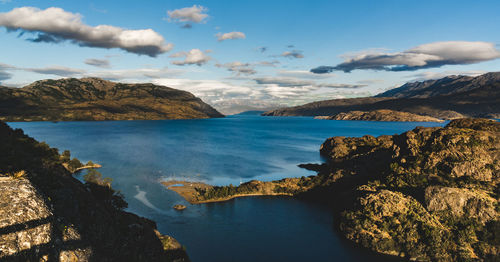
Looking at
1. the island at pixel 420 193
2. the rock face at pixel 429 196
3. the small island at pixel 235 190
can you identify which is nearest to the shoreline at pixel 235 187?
the small island at pixel 235 190

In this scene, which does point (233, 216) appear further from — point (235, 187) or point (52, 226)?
point (52, 226)

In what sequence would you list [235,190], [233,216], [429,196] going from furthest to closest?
[235,190] < [233,216] < [429,196]

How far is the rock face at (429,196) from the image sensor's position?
55.8 meters

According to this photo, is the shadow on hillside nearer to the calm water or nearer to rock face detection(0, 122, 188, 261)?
rock face detection(0, 122, 188, 261)

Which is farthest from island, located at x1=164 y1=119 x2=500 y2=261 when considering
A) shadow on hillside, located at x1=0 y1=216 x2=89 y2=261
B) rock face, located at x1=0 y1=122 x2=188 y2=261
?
shadow on hillside, located at x1=0 y1=216 x2=89 y2=261

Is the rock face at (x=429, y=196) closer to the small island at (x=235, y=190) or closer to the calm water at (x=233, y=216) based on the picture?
the small island at (x=235, y=190)

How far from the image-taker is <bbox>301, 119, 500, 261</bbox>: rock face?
55781 mm

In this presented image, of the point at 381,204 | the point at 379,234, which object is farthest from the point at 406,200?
the point at 379,234

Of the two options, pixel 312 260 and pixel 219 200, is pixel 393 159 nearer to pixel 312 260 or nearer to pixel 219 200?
pixel 312 260

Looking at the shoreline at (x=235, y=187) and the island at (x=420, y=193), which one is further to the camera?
the shoreline at (x=235, y=187)

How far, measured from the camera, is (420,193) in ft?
218

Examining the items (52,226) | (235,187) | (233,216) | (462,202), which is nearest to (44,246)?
(52,226)

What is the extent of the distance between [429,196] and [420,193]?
3159mm

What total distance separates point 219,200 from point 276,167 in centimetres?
5673
